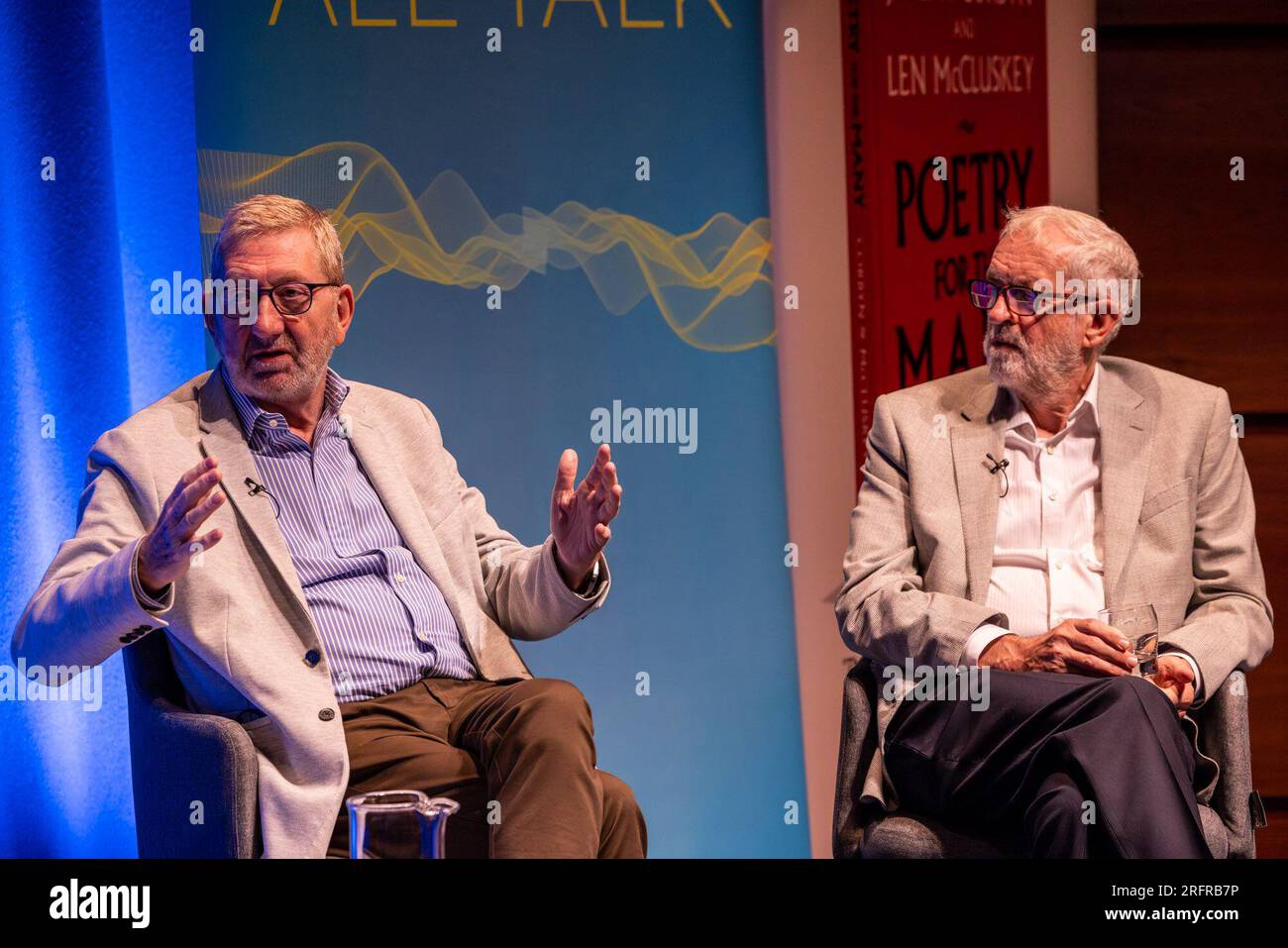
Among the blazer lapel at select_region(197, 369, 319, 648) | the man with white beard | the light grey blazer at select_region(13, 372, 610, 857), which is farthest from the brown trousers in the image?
the man with white beard

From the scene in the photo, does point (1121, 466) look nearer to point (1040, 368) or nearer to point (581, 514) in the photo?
point (1040, 368)

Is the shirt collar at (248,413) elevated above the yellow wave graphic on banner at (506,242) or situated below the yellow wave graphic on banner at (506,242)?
below

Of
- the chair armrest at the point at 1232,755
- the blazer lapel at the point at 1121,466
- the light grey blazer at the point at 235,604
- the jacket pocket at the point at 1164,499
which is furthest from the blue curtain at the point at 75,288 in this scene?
the chair armrest at the point at 1232,755

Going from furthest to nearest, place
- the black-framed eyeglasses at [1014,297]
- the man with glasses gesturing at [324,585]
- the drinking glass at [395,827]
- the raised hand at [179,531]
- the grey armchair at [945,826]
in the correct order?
1. the black-framed eyeglasses at [1014,297]
2. the grey armchair at [945,826]
3. the man with glasses gesturing at [324,585]
4. the raised hand at [179,531]
5. the drinking glass at [395,827]

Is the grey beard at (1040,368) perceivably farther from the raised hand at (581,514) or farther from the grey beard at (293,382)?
the grey beard at (293,382)

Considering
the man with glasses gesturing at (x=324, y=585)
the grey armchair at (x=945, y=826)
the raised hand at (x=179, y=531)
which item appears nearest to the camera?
the raised hand at (x=179, y=531)

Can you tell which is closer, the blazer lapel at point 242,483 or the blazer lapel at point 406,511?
the blazer lapel at point 242,483

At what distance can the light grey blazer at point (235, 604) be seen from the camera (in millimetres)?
2674

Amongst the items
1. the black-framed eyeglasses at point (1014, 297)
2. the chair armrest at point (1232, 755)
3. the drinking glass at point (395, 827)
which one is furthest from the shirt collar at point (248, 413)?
the chair armrest at point (1232, 755)

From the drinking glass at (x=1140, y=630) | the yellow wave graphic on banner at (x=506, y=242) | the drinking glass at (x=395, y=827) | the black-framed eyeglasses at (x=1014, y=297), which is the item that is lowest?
the drinking glass at (x=395, y=827)

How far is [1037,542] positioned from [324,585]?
5.27 ft

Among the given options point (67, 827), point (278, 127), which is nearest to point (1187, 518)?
point (278, 127)

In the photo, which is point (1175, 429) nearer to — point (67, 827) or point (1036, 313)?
point (1036, 313)
